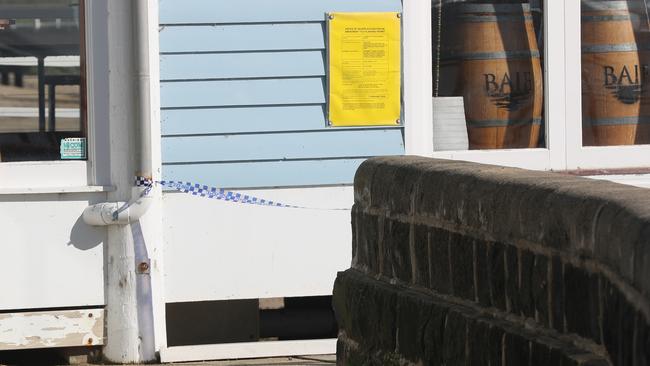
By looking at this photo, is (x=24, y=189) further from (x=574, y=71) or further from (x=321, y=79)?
(x=574, y=71)

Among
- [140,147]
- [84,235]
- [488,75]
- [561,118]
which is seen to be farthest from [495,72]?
[84,235]

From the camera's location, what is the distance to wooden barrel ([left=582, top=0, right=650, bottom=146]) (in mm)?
8062

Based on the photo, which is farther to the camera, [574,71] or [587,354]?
[574,71]

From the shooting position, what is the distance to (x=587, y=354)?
3.08 metres

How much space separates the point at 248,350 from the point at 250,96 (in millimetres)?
1408

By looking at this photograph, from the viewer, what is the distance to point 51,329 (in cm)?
717

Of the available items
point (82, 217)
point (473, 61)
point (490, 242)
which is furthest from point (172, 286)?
point (490, 242)

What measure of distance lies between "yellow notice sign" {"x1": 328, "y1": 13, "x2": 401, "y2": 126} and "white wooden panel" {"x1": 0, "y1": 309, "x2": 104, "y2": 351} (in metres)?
1.72

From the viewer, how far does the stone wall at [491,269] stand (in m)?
2.94

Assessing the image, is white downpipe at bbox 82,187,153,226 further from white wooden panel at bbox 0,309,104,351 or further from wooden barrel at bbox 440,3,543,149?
wooden barrel at bbox 440,3,543,149

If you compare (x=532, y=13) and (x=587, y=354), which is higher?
(x=532, y=13)

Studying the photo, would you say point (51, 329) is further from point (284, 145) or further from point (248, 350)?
point (284, 145)

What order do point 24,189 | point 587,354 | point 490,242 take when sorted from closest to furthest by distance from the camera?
1. point 587,354
2. point 490,242
3. point 24,189

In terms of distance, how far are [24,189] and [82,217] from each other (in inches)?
13.4
